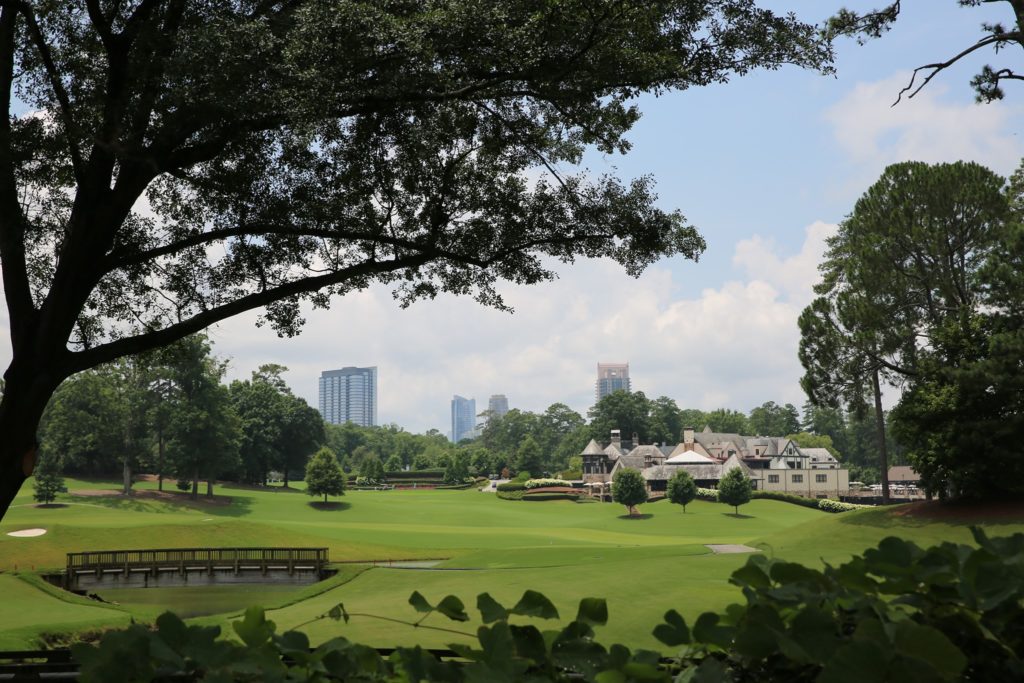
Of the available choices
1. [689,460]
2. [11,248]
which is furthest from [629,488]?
[11,248]

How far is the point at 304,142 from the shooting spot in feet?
28.5

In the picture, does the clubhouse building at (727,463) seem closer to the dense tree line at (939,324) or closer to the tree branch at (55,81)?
the dense tree line at (939,324)

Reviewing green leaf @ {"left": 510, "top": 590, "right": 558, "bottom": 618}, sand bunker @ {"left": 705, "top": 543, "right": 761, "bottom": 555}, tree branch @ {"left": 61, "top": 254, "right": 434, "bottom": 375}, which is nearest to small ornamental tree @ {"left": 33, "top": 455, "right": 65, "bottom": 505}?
sand bunker @ {"left": 705, "top": 543, "right": 761, "bottom": 555}

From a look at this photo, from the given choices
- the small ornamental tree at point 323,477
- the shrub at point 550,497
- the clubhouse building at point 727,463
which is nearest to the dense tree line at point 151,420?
the small ornamental tree at point 323,477

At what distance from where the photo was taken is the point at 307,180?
448 inches

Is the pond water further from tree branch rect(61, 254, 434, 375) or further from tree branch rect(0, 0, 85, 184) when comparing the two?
tree branch rect(0, 0, 85, 184)

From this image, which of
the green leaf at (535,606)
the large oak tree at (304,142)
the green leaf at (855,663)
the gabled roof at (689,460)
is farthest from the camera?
the gabled roof at (689,460)

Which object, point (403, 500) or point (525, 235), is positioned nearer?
point (525, 235)

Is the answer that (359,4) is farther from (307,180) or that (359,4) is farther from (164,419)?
(164,419)

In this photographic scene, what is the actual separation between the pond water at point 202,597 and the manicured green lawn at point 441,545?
0.39ft

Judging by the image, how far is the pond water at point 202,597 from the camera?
27.0 m

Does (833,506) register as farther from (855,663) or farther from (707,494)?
(855,663)

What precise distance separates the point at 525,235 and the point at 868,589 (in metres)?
10.2

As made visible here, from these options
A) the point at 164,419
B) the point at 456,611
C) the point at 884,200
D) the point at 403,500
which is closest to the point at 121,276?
the point at 456,611
